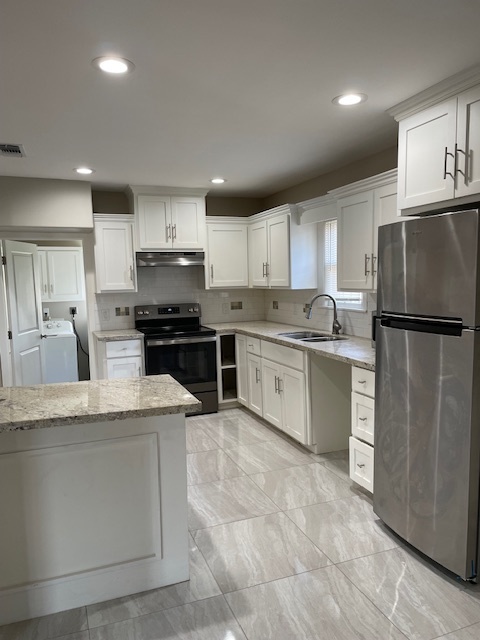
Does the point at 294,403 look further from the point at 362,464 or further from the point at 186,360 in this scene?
the point at 186,360

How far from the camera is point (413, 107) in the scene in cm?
237

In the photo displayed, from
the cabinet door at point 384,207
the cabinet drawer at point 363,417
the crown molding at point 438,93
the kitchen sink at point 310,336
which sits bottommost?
the cabinet drawer at point 363,417

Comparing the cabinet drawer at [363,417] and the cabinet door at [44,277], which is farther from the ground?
the cabinet door at [44,277]

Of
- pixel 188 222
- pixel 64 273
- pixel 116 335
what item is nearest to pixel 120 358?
pixel 116 335

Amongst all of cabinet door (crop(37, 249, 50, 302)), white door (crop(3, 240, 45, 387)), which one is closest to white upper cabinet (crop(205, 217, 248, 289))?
white door (crop(3, 240, 45, 387))

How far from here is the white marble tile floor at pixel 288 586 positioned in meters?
1.74

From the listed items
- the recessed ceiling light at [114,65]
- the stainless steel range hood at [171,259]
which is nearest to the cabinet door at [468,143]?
the recessed ceiling light at [114,65]

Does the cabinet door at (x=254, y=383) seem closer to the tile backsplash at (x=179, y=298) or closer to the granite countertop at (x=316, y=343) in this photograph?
the granite countertop at (x=316, y=343)

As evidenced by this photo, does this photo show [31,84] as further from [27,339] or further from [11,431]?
[27,339]

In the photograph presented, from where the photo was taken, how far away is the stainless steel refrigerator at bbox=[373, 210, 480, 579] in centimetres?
187

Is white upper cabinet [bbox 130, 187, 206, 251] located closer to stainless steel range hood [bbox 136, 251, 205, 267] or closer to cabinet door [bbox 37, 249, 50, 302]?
stainless steel range hood [bbox 136, 251, 205, 267]

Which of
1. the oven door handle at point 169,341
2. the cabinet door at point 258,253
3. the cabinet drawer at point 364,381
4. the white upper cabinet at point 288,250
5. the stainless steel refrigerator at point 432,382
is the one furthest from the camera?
the cabinet door at point 258,253

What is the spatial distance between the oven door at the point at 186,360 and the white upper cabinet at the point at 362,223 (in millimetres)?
1671

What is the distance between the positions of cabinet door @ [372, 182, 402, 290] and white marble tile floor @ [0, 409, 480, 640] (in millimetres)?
1557
